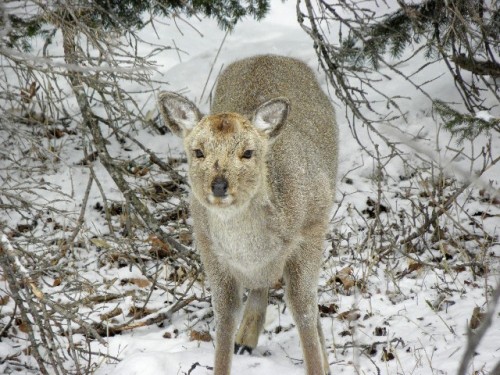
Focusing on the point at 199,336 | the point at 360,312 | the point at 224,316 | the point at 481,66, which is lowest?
the point at 224,316

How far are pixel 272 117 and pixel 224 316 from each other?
137 centimetres

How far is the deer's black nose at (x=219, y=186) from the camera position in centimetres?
421

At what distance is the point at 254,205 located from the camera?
180 inches

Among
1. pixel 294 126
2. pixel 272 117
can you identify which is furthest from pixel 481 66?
pixel 272 117

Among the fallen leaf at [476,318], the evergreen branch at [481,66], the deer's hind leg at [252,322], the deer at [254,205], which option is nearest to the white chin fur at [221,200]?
the deer at [254,205]

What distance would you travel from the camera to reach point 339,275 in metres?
6.33

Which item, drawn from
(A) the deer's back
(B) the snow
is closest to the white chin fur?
(A) the deer's back

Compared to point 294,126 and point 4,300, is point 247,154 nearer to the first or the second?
point 294,126

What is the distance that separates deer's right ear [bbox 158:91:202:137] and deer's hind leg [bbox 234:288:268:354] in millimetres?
1543

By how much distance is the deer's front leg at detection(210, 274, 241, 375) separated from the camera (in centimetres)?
496

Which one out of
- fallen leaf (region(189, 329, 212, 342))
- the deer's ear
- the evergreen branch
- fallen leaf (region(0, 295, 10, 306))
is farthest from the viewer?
the evergreen branch

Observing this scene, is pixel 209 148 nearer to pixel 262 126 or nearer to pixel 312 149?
pixel 262 126

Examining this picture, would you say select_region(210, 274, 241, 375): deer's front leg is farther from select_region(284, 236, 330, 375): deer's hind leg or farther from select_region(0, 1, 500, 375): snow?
select_region(284, 236, 330, 375): deer's hind leg

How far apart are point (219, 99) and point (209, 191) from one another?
1.85 meters
